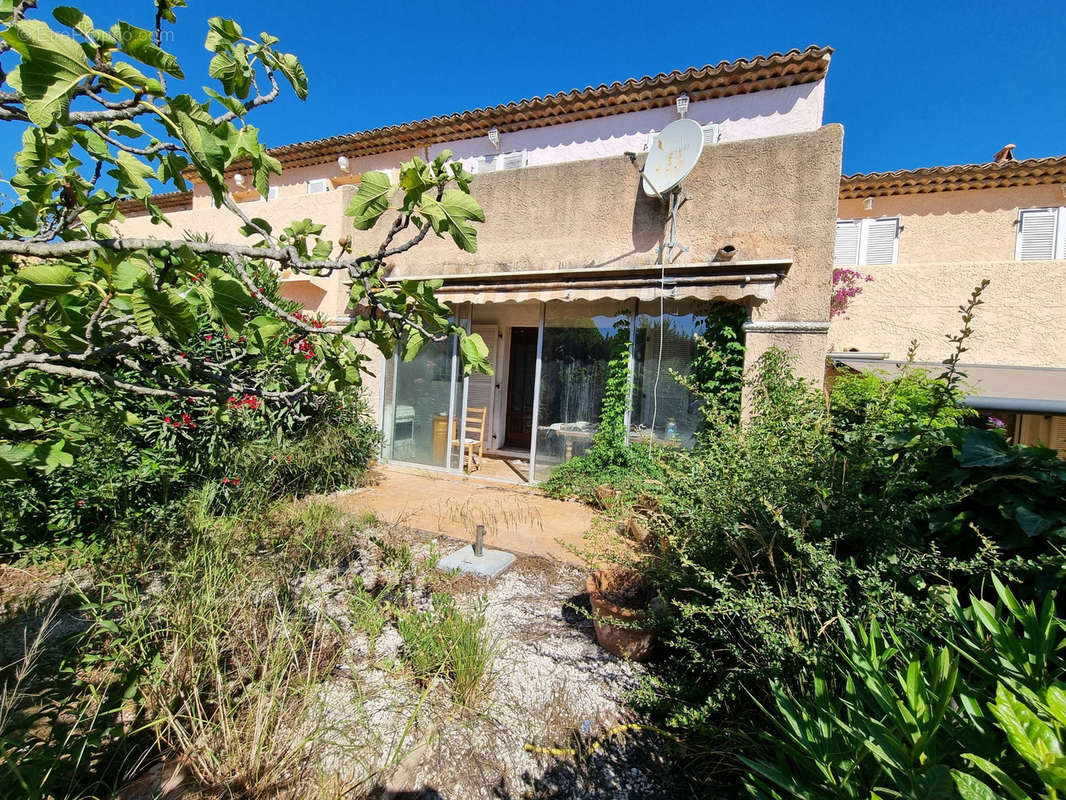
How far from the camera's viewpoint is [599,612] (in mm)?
4727

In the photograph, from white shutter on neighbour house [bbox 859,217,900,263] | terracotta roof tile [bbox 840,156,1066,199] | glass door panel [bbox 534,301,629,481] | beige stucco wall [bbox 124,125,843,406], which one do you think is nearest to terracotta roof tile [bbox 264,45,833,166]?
terracotta roof tile [bbox 840,156,1066,199]

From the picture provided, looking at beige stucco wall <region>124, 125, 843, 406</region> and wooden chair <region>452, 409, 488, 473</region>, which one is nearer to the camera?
beige stucco wall <region>124, 125, 843, 406</region>

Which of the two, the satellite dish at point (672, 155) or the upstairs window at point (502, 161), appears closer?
the satellite dish at point (672, 155)

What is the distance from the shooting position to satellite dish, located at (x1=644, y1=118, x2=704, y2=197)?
9648 millimetres

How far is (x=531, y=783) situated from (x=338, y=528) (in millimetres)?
4623

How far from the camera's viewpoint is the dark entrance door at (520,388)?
14.9m

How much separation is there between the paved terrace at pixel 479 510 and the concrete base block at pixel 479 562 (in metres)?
0.39

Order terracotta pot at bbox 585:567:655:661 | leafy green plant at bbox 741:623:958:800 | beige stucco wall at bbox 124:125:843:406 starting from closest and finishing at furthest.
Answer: leafy green plant at bbox 741:623:958:800 < terracotta pot at bbox 585:567:655:661 < beige stucco wall at bbox 124:125:843:406

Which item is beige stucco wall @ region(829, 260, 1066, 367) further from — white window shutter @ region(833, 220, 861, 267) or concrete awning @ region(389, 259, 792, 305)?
concrete awning @ region(389, 259, 792, 305)

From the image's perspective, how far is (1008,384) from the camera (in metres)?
11.2

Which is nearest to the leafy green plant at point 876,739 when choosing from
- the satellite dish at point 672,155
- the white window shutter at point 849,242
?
the satellite dish at point 672,155

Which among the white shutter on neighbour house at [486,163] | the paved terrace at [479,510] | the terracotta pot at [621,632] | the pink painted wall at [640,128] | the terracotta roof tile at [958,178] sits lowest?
the paved terrace at [479,510]

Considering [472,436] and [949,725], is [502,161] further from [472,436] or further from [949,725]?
[949,725]

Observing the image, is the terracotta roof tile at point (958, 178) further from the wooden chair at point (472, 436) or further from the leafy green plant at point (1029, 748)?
the leafy green plant at point (1029, 748)
